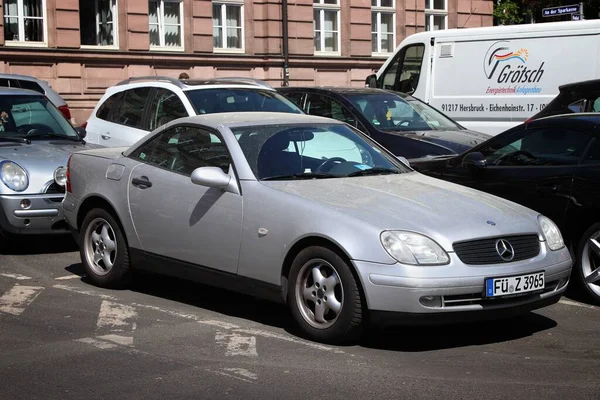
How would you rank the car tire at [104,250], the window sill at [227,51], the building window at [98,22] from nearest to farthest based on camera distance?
1. the car tire at [104,250]
2. the building window at [98,22]
3. the window sill at [227,51]

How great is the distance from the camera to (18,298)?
8.38 meters

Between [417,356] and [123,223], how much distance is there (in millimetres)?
2904

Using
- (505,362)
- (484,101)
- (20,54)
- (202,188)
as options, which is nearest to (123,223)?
(202,188)

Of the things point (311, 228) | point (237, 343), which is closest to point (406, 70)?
point (311, 228)

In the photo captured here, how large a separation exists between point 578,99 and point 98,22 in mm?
18831

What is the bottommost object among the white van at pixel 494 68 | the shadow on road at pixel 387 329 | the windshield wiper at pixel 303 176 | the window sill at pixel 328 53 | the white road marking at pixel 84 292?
the shadow on road at pixel 387 329

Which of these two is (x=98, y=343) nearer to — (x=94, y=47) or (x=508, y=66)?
(x=508, y=66)

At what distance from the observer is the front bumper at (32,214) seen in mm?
10289

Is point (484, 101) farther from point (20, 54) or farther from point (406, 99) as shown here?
point (20, 54)

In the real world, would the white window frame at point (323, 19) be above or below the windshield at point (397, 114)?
above

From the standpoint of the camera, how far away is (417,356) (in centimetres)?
663

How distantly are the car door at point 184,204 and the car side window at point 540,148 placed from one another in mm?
2879

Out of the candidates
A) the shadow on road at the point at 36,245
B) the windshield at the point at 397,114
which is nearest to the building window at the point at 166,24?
the windshield at the point at 397,114

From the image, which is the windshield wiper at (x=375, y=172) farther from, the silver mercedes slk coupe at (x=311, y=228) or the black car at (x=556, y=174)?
the black car at (x=556, y=174)
